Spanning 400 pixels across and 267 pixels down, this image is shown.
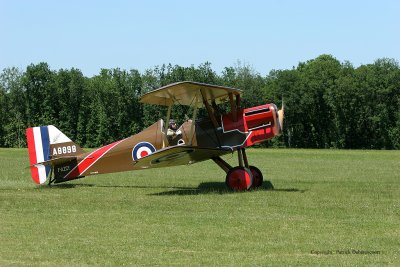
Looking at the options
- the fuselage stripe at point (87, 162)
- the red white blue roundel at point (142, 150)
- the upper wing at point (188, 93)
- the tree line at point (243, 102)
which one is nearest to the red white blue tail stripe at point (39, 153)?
the fuselage stripe at point (87, 162)

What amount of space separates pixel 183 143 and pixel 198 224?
18.6 feet

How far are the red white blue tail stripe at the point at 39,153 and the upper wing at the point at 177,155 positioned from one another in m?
2.59

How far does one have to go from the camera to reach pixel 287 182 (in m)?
18.5

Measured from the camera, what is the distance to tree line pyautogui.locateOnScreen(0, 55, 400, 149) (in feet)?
217

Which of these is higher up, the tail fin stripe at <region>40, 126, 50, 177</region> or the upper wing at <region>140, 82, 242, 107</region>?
the upper wing at <region>140, 82, 242, 107</region>

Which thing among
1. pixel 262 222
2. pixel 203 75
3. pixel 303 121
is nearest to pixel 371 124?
pixel 303 121

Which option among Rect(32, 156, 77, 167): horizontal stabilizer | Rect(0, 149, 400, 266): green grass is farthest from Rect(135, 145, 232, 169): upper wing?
Rect(32, 156, 77, 167): horizontal stabilizer

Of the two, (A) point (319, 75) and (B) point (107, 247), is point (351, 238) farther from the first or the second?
(A) point (319, 75)

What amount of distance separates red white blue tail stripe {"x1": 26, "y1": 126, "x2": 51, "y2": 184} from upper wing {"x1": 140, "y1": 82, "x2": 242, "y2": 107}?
298 centimetres

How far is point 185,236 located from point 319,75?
210ft

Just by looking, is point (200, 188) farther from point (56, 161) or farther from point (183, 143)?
point (56, 161)

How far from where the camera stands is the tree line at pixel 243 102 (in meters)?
66.1

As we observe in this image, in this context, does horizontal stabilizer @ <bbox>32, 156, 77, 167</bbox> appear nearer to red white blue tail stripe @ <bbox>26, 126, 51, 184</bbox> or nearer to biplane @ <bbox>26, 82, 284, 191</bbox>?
biplane @ <bbox>26, 82, 284, 191</bbox>

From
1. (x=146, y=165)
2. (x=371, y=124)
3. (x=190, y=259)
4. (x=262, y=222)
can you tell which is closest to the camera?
(x=190, y=259)
